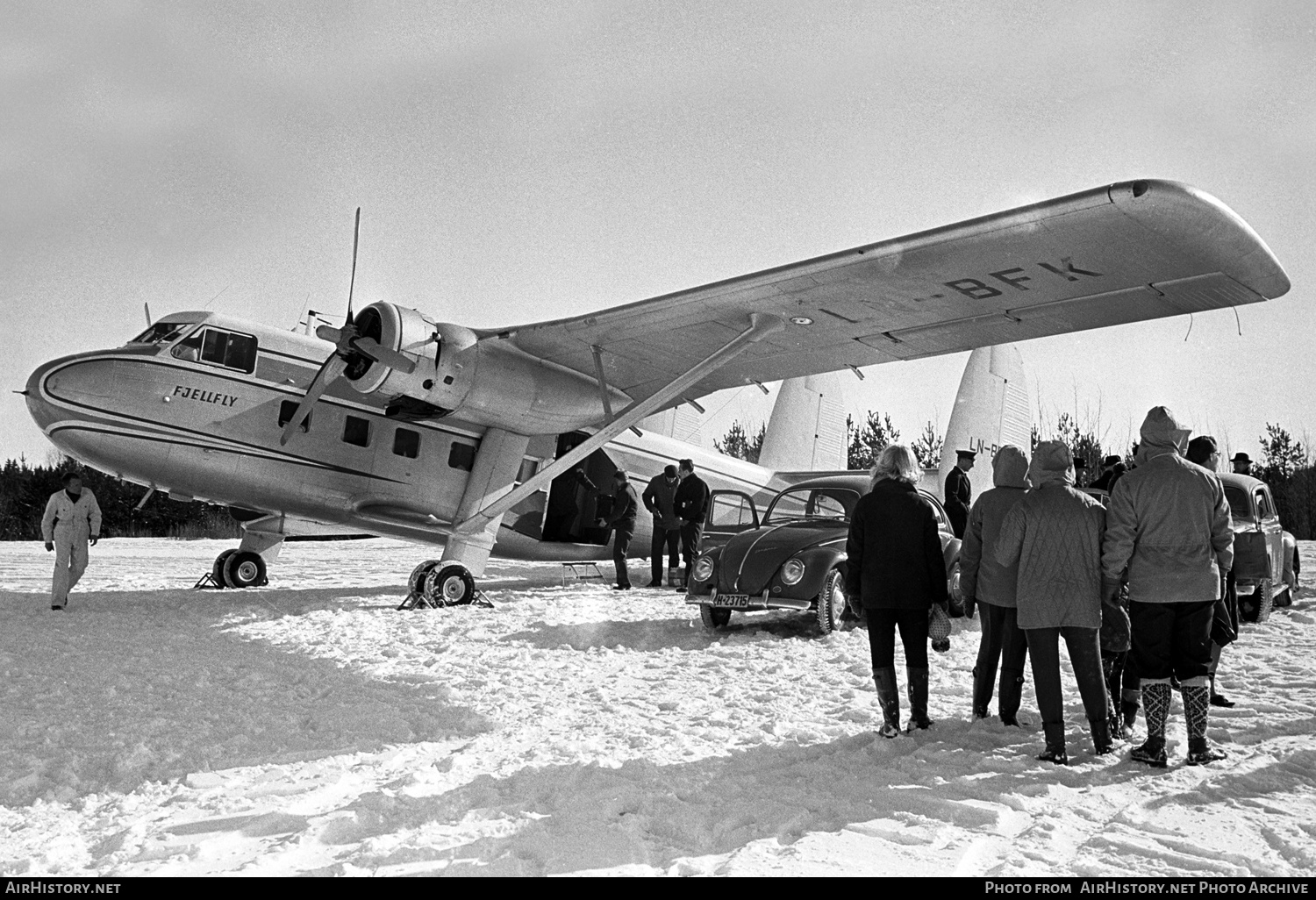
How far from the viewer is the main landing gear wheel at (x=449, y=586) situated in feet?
34.0

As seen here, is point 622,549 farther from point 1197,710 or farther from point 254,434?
point 1197,710

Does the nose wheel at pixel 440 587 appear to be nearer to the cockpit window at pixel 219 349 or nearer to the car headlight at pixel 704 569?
the car headlight at pixel 704 569

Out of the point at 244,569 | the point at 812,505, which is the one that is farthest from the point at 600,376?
the point at 244,569

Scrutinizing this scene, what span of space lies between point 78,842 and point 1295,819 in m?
4.53

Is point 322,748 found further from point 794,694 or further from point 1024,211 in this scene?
point 1024,211

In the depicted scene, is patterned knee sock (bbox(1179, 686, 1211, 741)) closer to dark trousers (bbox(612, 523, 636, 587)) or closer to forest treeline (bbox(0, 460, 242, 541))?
dark trousers (bbox(612, 523, 636, 587))

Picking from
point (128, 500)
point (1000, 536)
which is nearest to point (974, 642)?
point (1000, 536)

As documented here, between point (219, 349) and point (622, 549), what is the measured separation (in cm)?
585

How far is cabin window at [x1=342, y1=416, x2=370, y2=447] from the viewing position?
11.4m

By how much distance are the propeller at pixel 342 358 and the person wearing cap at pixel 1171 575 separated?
7440 millimetres

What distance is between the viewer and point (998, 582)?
5.11 meters

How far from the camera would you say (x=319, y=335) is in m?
10.0

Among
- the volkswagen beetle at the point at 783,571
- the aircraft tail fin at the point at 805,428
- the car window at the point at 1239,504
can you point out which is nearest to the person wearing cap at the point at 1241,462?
the car window at the point at 1239,504

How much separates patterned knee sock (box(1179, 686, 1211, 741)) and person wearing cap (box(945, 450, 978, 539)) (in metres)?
6.06
